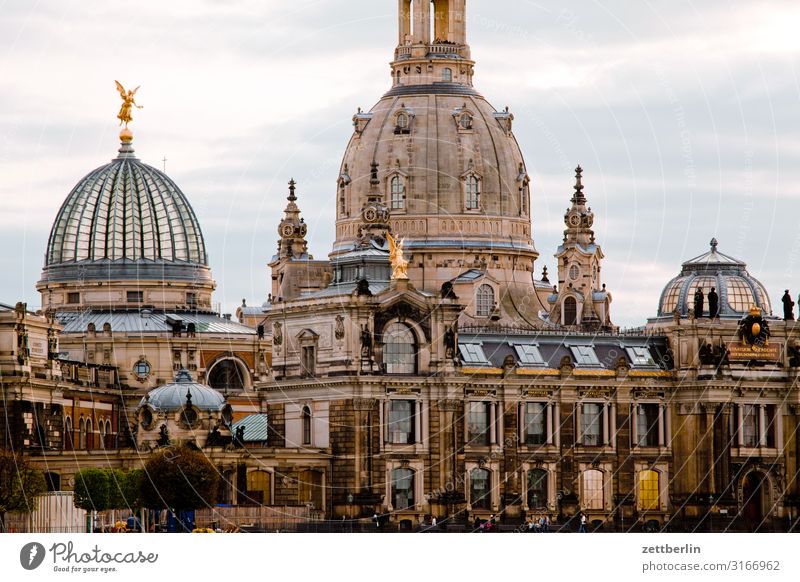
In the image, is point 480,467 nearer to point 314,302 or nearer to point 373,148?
point 314,302

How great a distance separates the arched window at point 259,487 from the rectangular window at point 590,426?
74.6 feet

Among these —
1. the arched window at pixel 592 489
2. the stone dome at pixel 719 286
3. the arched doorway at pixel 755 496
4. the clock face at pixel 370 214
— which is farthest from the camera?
the stone dome at pixel 719 286

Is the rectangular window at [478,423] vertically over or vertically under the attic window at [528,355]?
under

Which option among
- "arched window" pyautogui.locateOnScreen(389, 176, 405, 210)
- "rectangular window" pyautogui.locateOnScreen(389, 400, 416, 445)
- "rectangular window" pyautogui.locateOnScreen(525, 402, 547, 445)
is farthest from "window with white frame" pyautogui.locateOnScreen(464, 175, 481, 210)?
"rectangular window" pyautogui.locateOnScreen(389, 400, 416, 445)

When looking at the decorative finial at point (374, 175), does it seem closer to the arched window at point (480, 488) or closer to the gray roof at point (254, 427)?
the gray roof at point (254, 427)

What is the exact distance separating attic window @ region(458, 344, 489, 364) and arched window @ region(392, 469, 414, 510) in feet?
30.6

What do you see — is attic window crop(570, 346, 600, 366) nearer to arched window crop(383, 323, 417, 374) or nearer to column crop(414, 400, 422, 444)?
arched window crop(383, 323, 417, 374)

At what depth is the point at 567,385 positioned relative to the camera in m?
185

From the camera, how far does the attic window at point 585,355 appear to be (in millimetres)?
187000

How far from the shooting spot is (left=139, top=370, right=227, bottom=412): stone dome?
175875 millimetres

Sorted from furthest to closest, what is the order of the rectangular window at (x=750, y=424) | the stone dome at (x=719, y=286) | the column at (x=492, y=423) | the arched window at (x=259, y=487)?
the stone dome at (x=719, y=286) < the rectangular window at (x=750, y=424) < the column at (x=492, y=423) < the arched window at (x=259, y=487)
